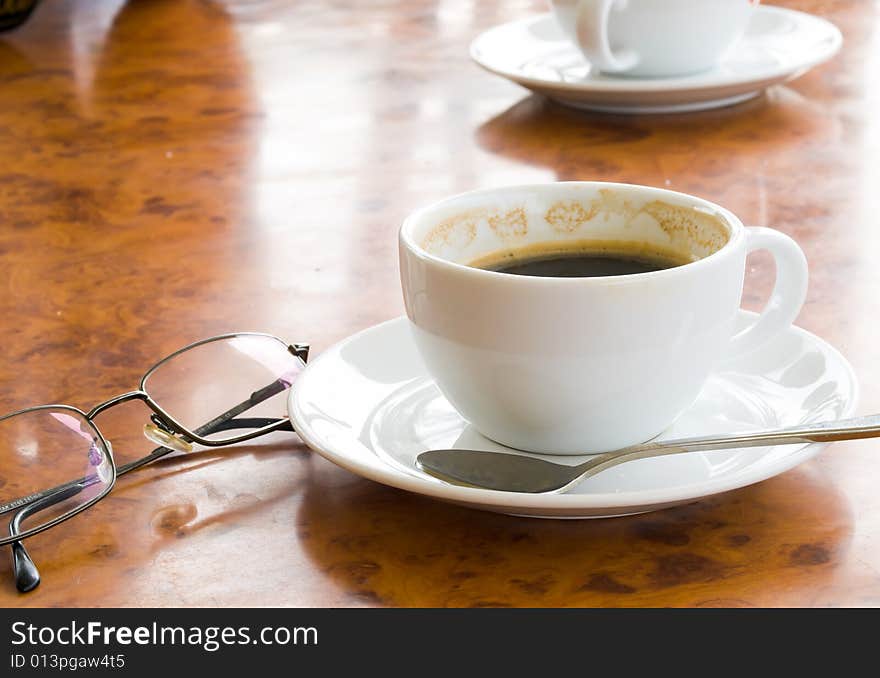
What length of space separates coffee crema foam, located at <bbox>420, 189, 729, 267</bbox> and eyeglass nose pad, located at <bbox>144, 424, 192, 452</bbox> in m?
0.16

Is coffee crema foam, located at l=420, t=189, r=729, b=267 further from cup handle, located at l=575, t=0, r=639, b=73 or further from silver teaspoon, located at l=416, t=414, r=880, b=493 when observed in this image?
cup handle, located at l=575, t=0, r=639, b=73

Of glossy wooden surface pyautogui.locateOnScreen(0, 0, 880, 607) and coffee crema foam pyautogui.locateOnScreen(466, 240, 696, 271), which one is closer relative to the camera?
glossy wooden surface pyautogui.locateOnScreen(0, 0, 880, 607)

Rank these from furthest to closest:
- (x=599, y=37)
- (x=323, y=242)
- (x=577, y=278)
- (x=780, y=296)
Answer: (x=599, y=37), (x=323, y=242), (x=780, y=296), (x=577, y=278)

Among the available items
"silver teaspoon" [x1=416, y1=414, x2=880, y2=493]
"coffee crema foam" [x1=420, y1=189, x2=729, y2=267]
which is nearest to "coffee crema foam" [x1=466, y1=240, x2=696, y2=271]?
"coffee crema foam" [x1=420, y1=189, x2=729, y2=267]

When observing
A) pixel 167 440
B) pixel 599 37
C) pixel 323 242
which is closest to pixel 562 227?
pixel 167 440

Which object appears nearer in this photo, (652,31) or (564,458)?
(564,458)

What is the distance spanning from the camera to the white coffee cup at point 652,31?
1.16m

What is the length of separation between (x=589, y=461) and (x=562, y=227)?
0.48ft

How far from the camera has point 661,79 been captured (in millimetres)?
1217

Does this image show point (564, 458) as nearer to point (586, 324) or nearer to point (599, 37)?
point (586, 324)

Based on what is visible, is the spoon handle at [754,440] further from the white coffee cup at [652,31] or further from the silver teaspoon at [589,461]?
the white coffee cup at [652,31]

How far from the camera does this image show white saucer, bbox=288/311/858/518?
0.51 metres

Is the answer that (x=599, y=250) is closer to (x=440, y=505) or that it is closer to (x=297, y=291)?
(x=440, y=505)
